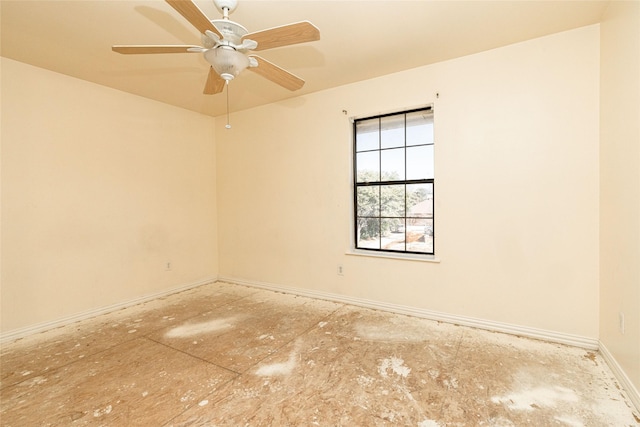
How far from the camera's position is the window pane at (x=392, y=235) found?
11.1 ft

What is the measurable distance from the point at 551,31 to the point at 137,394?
4156 millimetres

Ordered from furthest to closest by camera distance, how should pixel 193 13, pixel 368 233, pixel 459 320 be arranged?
pixel 368 233
pixel 459 320
pixel 193 13

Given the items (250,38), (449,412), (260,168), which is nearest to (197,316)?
(260,168)

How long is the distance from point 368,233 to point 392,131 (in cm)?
123

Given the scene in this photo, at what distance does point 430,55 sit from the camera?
285 centimetres

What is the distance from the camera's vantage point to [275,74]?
2191mm

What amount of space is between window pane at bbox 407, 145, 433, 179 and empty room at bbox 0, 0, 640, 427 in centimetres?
2

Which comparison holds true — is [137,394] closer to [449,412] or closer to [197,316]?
[197,316]

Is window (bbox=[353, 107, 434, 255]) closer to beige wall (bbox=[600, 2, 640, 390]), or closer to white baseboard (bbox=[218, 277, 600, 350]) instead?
white baseboard (bbox=[218, 277, 600, 350])

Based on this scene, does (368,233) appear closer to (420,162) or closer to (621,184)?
(420,162)

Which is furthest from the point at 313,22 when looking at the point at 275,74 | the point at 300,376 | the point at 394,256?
the point at 300,376

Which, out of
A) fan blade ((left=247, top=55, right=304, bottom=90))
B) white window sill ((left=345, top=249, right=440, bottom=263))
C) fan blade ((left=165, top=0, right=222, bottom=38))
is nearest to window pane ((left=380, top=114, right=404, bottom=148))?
white window sill ((left=345, top=249, right=440, bottom=263))

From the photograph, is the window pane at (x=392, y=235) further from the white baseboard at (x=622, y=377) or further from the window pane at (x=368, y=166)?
the white baseboard at (x=622, y=377)

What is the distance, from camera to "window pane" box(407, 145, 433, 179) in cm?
317
